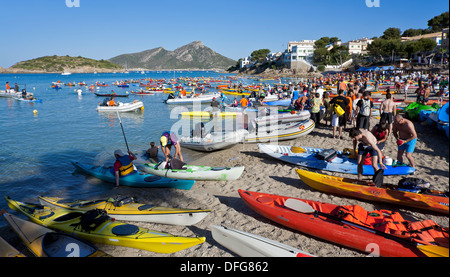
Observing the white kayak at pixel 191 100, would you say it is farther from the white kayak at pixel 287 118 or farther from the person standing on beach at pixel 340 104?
the person standing on beach at pixel 340 104

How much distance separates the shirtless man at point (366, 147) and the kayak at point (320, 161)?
0.58 m

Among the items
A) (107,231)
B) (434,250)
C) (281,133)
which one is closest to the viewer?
(434,250)

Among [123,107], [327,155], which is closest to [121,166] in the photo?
[327,155]

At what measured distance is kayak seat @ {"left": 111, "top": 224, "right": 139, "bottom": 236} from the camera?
201 inches

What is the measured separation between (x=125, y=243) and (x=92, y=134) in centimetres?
1423

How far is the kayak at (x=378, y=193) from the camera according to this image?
5609 millimetres

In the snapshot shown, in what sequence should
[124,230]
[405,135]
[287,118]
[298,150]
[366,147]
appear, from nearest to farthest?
[124,230] → [366,147] → [405,135] → [298,150] → [287,118]

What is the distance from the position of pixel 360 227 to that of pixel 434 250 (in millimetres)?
1052

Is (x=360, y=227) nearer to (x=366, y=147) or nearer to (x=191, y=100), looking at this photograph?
(x=366, y=147)

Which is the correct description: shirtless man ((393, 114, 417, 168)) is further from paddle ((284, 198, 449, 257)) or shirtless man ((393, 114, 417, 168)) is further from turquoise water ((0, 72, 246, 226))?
turquoise water ((0, 72, 246, 226))

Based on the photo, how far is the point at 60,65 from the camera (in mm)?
152750

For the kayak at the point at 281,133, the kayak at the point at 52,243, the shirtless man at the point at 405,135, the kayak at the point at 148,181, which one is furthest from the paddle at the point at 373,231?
the kayak at the point at 281,133

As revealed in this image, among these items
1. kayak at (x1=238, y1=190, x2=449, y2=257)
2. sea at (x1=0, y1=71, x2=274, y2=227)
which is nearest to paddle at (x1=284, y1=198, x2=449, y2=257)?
kayak at (x1=238, y1=190, x2=449, y2=257)
